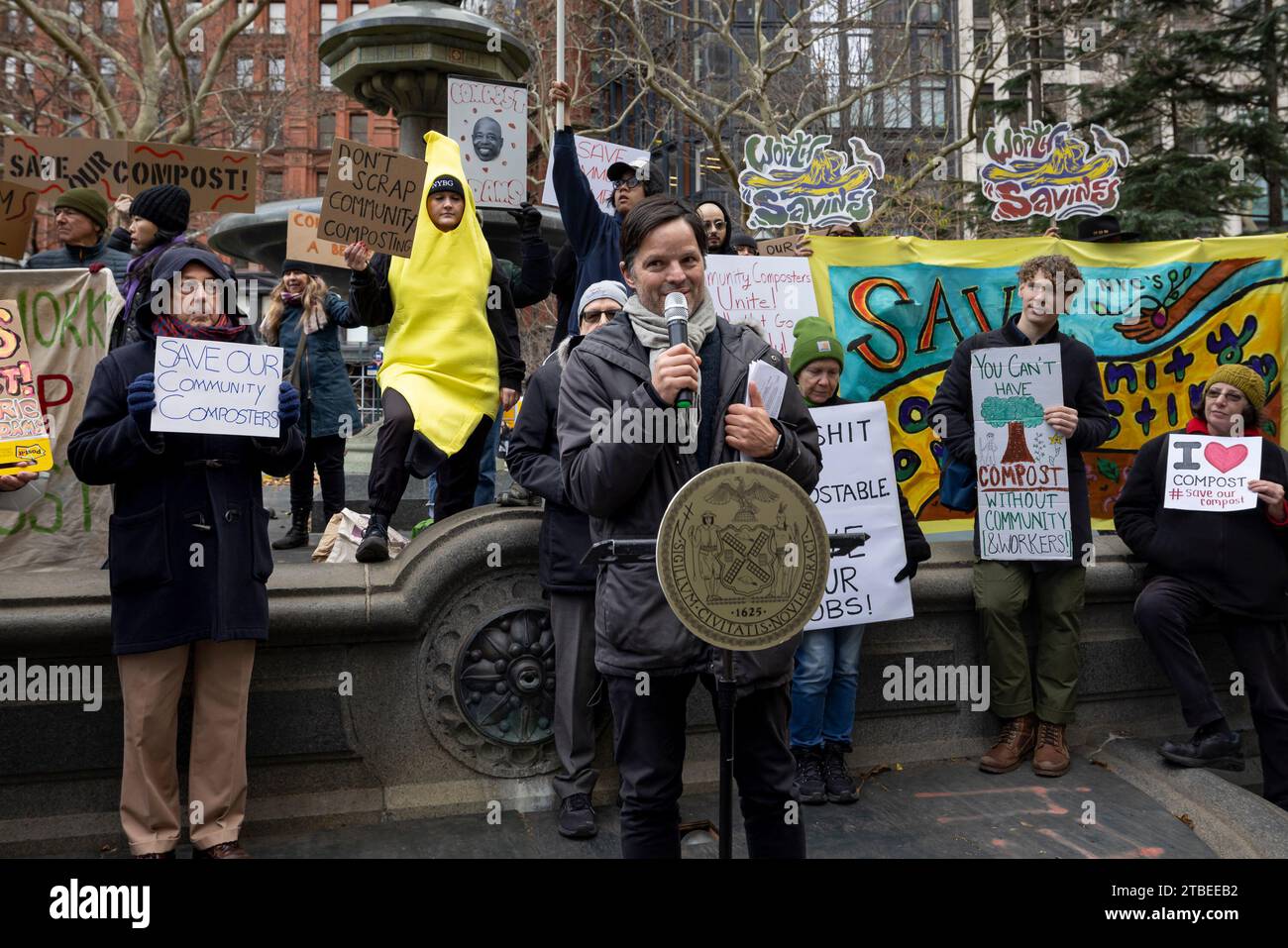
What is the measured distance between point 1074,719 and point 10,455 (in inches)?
190

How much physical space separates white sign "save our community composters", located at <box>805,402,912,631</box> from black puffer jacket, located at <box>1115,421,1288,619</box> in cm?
131

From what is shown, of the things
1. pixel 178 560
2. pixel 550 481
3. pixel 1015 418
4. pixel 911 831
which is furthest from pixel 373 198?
pixel 911 831

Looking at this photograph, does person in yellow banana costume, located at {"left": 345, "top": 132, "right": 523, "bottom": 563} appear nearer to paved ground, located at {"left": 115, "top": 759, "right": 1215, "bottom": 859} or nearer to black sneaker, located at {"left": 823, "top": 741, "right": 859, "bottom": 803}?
paved ground, located at {"left": 115, "top": 759, "right": 1215, "bottom": 859}

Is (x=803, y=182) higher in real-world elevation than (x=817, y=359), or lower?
higher

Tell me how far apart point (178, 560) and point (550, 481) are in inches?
51.7

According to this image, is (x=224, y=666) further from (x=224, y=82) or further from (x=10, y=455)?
(x=224, y=82)

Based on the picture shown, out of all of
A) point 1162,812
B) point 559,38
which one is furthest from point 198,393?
point 1162,812

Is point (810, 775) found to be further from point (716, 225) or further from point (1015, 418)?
point (716, 225)

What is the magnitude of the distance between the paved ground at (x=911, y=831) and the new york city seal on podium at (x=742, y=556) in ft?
5.72

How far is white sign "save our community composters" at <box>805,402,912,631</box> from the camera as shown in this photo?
15.3 ft

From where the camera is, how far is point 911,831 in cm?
421

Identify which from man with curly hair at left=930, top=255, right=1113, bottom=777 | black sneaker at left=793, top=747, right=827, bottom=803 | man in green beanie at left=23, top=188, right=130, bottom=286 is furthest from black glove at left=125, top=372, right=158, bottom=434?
man with curly hair at left=930, top=255, right=1113, bottom=777

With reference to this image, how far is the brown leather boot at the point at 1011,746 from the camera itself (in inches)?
190

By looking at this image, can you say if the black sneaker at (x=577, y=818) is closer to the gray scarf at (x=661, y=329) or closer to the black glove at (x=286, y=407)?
the black glove at (x=286, y=407)
